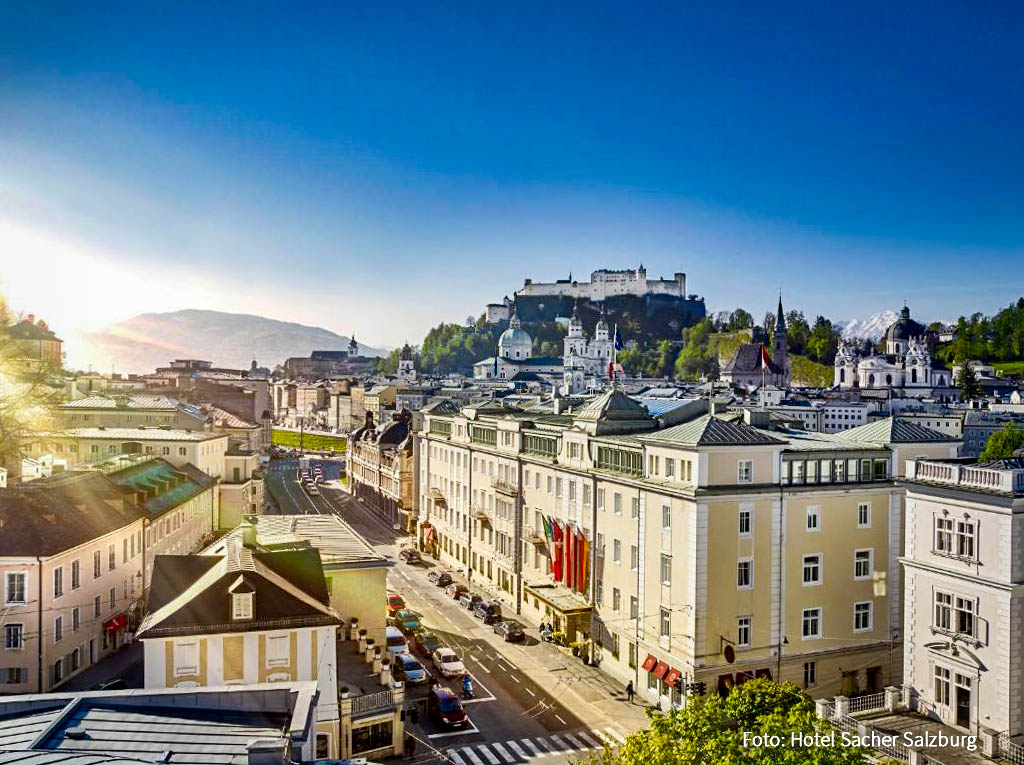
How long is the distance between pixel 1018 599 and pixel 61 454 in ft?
196

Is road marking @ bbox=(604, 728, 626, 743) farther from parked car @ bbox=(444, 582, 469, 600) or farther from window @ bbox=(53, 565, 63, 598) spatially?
window @ bbox=(53, 565, 63, 598)

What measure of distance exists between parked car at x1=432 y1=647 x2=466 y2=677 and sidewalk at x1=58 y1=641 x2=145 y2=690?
41.8ft

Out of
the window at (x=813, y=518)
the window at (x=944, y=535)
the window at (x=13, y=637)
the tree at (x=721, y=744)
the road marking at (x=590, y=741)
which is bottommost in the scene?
the road marking at (x=590, y=741)

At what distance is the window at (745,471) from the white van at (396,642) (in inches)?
679

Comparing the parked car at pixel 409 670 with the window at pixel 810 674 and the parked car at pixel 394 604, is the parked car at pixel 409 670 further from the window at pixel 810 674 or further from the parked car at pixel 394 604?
the window at pixel 810 674

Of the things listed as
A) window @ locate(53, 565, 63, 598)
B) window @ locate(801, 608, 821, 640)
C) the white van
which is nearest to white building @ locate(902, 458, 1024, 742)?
window @ locate(801, 608, 821, 640)

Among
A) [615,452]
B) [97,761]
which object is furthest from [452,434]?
[97,761]

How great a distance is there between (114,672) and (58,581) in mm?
4934

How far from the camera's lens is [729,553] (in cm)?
3550

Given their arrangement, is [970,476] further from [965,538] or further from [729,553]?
[729,553]

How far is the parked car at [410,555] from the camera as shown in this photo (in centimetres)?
6569

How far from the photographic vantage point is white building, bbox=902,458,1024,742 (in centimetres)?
2448

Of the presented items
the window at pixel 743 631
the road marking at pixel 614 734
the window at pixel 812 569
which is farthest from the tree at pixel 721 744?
the window at pixel 812 569

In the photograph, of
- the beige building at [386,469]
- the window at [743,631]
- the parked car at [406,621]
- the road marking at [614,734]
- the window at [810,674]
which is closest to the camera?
the road marking at [614,734]
